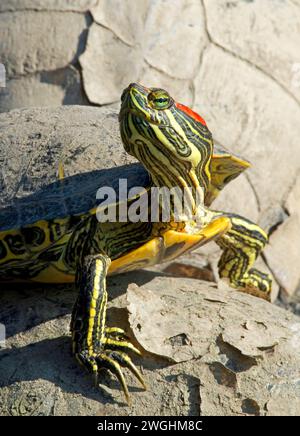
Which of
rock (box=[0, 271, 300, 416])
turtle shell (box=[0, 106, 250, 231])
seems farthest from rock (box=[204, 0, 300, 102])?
rock (box=[0, 271, 300, 416])

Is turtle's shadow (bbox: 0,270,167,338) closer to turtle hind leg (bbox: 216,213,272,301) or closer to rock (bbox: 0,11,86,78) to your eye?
turtle hind leg (bbox: 216,213,272,301)

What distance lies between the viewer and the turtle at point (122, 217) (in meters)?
3.48

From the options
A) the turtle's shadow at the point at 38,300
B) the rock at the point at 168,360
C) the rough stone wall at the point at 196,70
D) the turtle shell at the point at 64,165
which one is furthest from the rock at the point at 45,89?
the rock at the point at 168,360

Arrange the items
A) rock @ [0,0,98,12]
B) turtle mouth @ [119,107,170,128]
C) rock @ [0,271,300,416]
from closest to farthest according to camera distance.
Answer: rock @ [0,271,300,416] → turtle mouth @ [119,107,170,128] → rock @ [0,0,98,12]

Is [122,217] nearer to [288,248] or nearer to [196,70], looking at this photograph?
[196,70]

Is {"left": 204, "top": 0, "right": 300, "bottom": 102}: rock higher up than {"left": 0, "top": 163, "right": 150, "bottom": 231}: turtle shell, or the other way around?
{"left": 204, "top": 0, "right": 300, "bottom": 102}: rock

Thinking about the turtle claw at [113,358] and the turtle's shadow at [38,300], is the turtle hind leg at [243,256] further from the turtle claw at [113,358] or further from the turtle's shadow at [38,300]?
the turtle claw at [113,358]

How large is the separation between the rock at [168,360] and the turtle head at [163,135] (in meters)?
0.69

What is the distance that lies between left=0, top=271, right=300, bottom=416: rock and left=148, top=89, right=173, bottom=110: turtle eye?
3.25 feet

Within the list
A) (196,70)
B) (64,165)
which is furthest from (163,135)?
(196,70)

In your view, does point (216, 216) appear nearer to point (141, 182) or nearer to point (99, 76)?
point (141, 182)

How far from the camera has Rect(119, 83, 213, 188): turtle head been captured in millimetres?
3449

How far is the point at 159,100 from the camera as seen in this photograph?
137 inches

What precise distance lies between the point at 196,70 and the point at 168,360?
3.28 m
